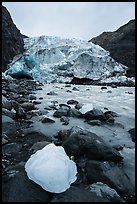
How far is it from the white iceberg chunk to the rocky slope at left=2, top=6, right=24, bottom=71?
15996 mm

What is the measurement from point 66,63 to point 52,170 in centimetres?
1691

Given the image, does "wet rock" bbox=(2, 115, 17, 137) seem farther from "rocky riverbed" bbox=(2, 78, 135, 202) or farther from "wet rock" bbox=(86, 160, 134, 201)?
"wet rock" bbox=(86, 160, 134, 201)

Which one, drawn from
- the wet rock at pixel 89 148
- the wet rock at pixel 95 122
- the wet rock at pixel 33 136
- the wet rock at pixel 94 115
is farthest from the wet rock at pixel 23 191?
the wet rock at pixel 94 115

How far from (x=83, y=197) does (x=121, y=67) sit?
63.2 feet

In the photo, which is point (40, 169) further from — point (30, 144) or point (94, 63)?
point (94, 63)

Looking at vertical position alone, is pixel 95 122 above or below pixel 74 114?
below

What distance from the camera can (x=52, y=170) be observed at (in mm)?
2266

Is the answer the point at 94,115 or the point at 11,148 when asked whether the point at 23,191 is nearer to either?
the point at 11,148

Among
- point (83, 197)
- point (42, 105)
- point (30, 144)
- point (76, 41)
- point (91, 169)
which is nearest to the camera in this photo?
point (83, 197)

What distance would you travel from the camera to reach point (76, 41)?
73.5 ft

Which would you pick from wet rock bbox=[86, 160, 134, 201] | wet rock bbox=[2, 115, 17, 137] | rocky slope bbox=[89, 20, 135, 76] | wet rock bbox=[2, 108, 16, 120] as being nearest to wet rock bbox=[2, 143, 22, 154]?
wet rock bbox=[2, 115, 17, 137]

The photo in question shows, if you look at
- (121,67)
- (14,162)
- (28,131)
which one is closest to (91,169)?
(14,162)

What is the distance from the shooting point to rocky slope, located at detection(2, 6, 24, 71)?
19.6 m

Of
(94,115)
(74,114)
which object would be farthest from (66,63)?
(94,115)
